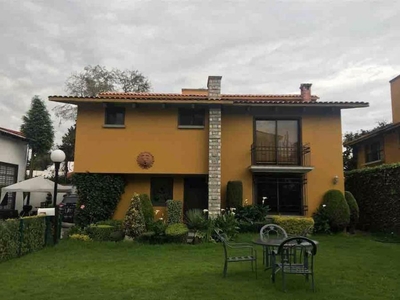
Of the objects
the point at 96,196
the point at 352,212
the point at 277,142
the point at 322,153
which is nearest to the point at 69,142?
the point at 96,196

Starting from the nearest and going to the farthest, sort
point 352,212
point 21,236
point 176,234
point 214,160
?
1. point 21,236
2. point 176,234
3. point 214,160
4. point 352,212

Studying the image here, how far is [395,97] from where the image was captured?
66.8 ft

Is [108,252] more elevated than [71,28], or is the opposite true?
[71,28]

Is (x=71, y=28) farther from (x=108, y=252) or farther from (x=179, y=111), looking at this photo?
(x=108, y=252)

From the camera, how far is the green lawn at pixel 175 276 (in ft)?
18.6

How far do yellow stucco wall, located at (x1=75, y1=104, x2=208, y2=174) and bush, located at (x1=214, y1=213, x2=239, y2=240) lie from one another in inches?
100

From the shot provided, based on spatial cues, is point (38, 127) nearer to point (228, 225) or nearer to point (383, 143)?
point (228, 225)

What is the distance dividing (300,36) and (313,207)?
7.16 metres

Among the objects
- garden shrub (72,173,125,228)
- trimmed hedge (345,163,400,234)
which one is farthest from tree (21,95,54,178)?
trimmed hedge (345,163,400,234)

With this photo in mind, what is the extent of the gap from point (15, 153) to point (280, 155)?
14.3 m

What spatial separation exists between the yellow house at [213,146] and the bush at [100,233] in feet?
8.15

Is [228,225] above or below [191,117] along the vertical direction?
below

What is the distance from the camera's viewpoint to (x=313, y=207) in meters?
14.8

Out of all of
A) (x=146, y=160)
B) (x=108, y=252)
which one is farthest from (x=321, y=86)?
(x=108, y=252)
